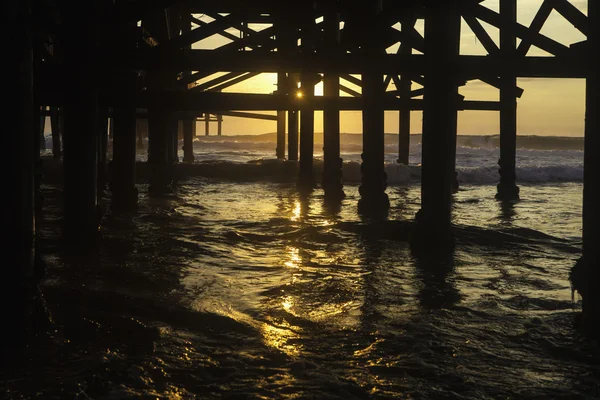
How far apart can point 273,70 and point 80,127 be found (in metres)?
3.17

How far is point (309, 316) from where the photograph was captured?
14.1 ft

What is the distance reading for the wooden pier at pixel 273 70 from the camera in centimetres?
372

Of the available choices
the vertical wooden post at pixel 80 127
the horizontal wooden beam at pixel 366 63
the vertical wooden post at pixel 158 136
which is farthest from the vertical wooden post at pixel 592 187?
the vertical wooden post at pixel 158 136

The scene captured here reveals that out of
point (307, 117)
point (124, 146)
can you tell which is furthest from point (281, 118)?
point (124, 146)

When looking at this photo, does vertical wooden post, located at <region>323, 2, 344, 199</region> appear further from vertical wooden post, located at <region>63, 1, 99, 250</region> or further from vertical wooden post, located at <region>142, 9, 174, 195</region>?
vertical wooden post, located at <region>63, 1, 99, 250</region>

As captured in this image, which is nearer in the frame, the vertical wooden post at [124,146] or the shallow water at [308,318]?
the shallow water at [308,318]

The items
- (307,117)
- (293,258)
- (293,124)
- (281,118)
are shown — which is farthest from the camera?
(281,118)

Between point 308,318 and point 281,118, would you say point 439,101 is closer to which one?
point 308,318

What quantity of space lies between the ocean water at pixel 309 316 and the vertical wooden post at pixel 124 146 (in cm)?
120

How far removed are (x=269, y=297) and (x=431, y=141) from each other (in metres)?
2.41

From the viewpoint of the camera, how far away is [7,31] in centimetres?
356

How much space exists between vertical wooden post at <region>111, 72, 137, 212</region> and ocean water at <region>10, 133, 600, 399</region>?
1.20 metres

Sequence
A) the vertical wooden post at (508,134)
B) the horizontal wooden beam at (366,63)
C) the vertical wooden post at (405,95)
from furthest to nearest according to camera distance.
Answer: the vertical wooden post at (508,134)
the vertical wooden post at (405,95)
the horizontal wooden beam at (366,63)

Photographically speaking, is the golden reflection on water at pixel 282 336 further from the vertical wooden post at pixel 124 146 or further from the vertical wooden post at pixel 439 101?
the vertical wooden post at pixel 124 146
